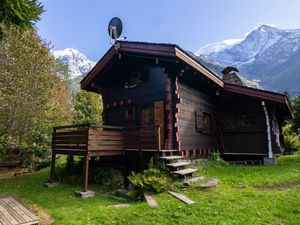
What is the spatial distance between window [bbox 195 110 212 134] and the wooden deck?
867 cm

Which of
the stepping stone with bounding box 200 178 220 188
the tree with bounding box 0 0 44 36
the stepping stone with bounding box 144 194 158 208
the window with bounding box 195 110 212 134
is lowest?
the stepping stone with bounding box 144 194 158 208

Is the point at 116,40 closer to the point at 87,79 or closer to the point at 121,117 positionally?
the point at 87,79

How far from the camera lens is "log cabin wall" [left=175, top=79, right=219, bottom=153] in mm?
11516

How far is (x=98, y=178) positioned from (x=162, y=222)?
234 inches

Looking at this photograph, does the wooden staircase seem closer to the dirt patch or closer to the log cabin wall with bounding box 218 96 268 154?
the dirt patch

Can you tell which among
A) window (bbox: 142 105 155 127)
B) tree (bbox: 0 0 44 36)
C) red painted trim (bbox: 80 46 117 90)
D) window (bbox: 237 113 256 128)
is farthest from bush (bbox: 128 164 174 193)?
window (bbox: 237 113 256 128)

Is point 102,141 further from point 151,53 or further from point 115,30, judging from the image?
point 115,30

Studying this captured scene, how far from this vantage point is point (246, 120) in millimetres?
14570

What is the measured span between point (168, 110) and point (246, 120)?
5933mm

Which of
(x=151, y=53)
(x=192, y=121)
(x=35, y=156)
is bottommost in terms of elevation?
(x=35, y=156)

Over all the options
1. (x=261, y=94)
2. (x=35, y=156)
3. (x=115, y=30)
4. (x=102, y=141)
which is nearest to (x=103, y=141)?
(x=102, y=141)

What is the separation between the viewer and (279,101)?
1280 centimetres

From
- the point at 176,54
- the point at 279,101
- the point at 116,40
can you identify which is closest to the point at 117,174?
the point at 176,54

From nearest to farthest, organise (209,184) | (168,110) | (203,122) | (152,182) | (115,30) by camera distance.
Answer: (152,182) < (209,184) < (168,110) < (115,30) < (203,122)
